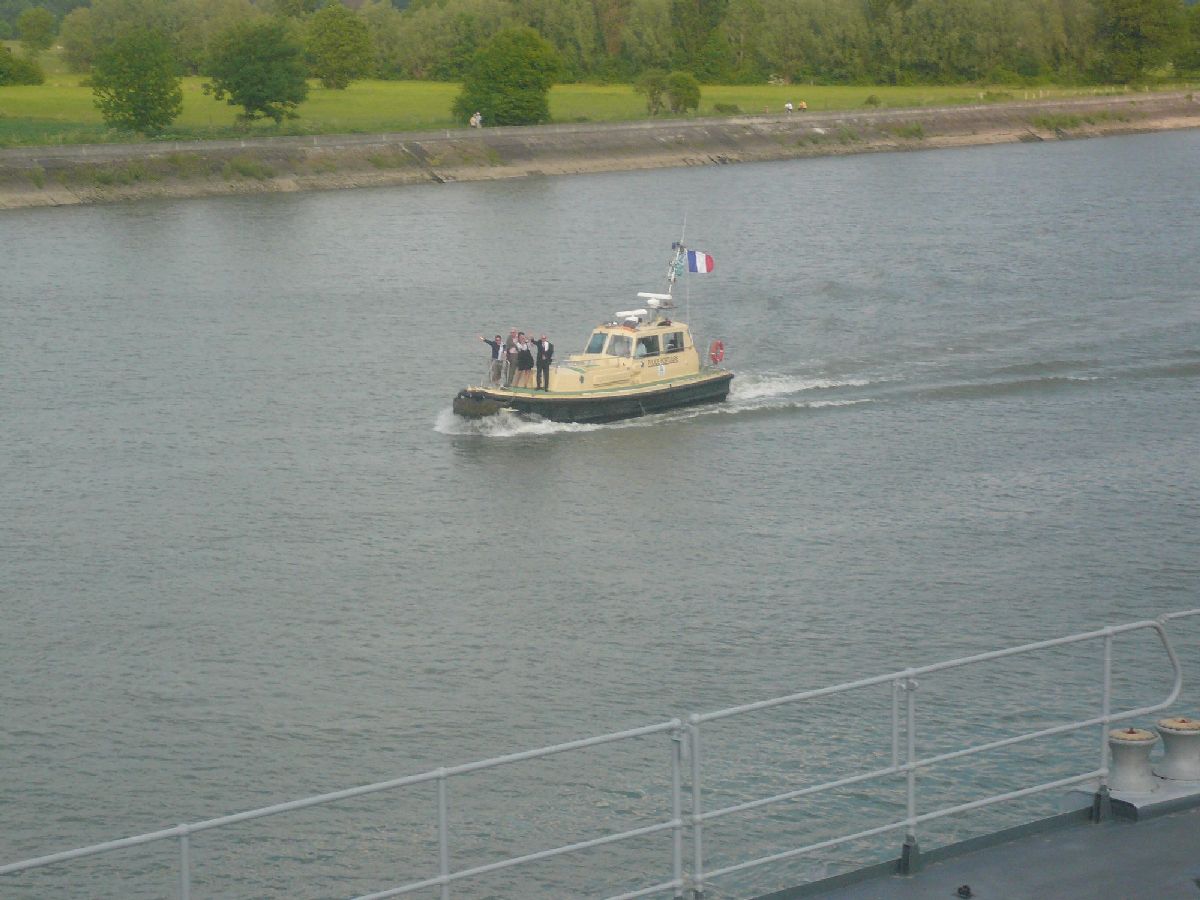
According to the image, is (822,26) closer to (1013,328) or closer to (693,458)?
(1013,328)

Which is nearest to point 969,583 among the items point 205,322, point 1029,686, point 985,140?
point 1029,686

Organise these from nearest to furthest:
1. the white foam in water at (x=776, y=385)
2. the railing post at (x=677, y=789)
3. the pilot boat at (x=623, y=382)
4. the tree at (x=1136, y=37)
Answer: the railing post at (x=677, y=789) → the pilot boat at (x=623, y=382) → the white foam in water at (x=776, y=385) → the tree at (x=1136, y=37)

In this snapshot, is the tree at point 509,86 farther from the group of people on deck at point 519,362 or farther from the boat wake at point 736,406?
the group of people on deck at point 519,362

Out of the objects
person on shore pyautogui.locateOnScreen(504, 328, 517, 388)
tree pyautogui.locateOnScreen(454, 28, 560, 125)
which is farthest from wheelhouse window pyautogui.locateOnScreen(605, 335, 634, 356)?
tree pyautogui.locateOnScreen(454, 28, 560, 125)

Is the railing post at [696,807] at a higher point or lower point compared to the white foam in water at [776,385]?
higher

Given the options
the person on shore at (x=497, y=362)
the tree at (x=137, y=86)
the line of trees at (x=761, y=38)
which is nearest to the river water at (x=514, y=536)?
the person on shore at (x=497, y=362)

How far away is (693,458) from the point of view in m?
33.8

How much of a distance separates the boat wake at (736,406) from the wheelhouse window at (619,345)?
4.90 feet

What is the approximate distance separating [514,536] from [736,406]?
32.7ft

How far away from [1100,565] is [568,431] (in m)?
12.8

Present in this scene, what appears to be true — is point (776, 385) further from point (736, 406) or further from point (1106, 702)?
point (1106, 702)

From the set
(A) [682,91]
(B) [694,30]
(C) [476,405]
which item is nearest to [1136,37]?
(B) [694,30]

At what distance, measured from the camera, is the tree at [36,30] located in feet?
456


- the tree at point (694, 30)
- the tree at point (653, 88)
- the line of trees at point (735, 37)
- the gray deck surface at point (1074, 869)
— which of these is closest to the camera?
the gray deck surface at point (1074, 869)
